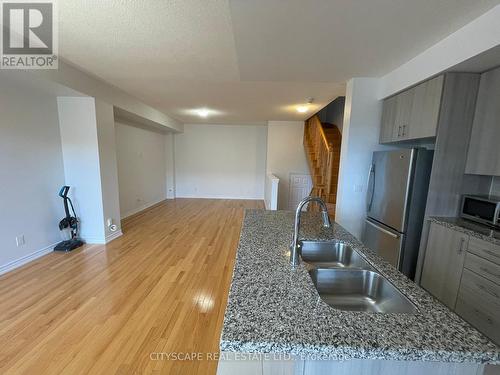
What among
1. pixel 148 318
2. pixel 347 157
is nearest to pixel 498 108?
pixel 347 157

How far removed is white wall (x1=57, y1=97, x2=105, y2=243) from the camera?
3.23 metres

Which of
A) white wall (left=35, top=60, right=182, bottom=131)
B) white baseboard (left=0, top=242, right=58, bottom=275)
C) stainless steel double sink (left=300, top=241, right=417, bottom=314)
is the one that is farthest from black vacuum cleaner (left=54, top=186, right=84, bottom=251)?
stainless steel double sink (left=300, top=241, right=417, bottom=314)

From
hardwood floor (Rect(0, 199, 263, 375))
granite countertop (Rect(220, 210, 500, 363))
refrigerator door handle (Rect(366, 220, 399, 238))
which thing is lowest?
hardwood floor (Rect(0, 199, 263, 375))

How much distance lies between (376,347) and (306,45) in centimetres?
228

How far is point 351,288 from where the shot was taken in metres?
1.18

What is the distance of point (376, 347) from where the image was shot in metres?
Answer: 0.64

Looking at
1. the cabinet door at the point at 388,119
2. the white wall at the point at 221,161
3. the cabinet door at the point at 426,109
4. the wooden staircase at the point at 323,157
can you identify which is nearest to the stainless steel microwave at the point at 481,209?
the cabinet door at the point at 426,109

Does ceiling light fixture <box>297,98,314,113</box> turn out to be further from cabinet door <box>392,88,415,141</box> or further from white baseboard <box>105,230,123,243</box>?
white baseboard <box>105,230,123,243</box>

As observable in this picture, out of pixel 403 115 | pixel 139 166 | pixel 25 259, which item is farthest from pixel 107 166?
pixel 403 115

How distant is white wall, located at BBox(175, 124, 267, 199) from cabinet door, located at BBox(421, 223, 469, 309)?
5.55 m

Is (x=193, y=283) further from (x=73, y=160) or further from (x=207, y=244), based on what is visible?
(x=73, y=160)

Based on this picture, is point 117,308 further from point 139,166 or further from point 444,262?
point 139,166

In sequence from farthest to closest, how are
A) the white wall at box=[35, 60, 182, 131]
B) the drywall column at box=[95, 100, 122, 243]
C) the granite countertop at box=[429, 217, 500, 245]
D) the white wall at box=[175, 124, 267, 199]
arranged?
the white wall at box=[175, 124, 267, 199] < the drywall column at box=[95, 100, 122, 243] < the white wall at box=[35, 60, 182, 131] < the granite countertop at box=[429, 217, 500, 245]

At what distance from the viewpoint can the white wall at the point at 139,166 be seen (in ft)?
16.0
